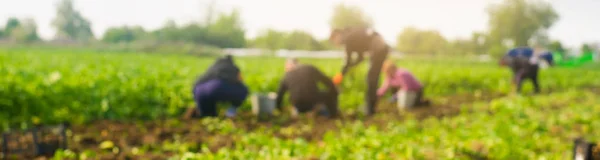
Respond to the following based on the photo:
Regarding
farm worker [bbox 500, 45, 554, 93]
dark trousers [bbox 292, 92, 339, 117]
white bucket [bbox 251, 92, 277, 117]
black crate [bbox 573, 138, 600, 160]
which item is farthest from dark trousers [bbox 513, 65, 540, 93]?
black crate [bbox 573, 138, 600, 160]

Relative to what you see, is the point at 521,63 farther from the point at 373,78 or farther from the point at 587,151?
the point at 587,151

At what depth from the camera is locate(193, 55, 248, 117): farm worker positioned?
24.8ft

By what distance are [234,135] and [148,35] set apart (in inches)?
2887

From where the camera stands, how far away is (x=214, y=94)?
24.8ft

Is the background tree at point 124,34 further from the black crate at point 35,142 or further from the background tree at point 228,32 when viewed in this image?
the black crate at point 35,142

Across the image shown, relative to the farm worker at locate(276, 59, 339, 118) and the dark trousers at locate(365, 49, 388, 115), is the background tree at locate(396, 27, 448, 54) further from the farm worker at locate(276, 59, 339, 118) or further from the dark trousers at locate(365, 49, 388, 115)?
the farm worker at locate(276, 59, 339, 118)

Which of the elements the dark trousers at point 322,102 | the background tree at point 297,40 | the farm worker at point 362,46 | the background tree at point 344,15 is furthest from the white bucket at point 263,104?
the background tree at point 297,40

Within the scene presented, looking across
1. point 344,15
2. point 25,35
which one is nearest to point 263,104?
point 344,15

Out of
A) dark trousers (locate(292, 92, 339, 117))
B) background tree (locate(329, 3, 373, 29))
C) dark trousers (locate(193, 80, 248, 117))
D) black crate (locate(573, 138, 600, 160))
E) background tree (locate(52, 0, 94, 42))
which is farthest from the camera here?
background tree (locate(52, 0, 94, 42))

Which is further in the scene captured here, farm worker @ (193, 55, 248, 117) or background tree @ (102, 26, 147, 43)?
background tree @ (102, 26, 147, 43)

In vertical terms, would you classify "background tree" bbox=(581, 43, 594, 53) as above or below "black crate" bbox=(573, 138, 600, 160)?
below

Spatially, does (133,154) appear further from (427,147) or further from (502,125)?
(502,125)

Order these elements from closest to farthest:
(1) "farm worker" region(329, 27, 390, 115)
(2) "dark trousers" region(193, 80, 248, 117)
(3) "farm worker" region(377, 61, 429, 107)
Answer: (2) "dark trousers" region(193, 80, 248, 117) < (1) "farm worker" region(329, 27, 390, 115) < (3) "farm worker" region(377, 61, 429, 107)

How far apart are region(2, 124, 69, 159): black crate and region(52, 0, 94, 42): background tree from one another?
8845 centimetres
